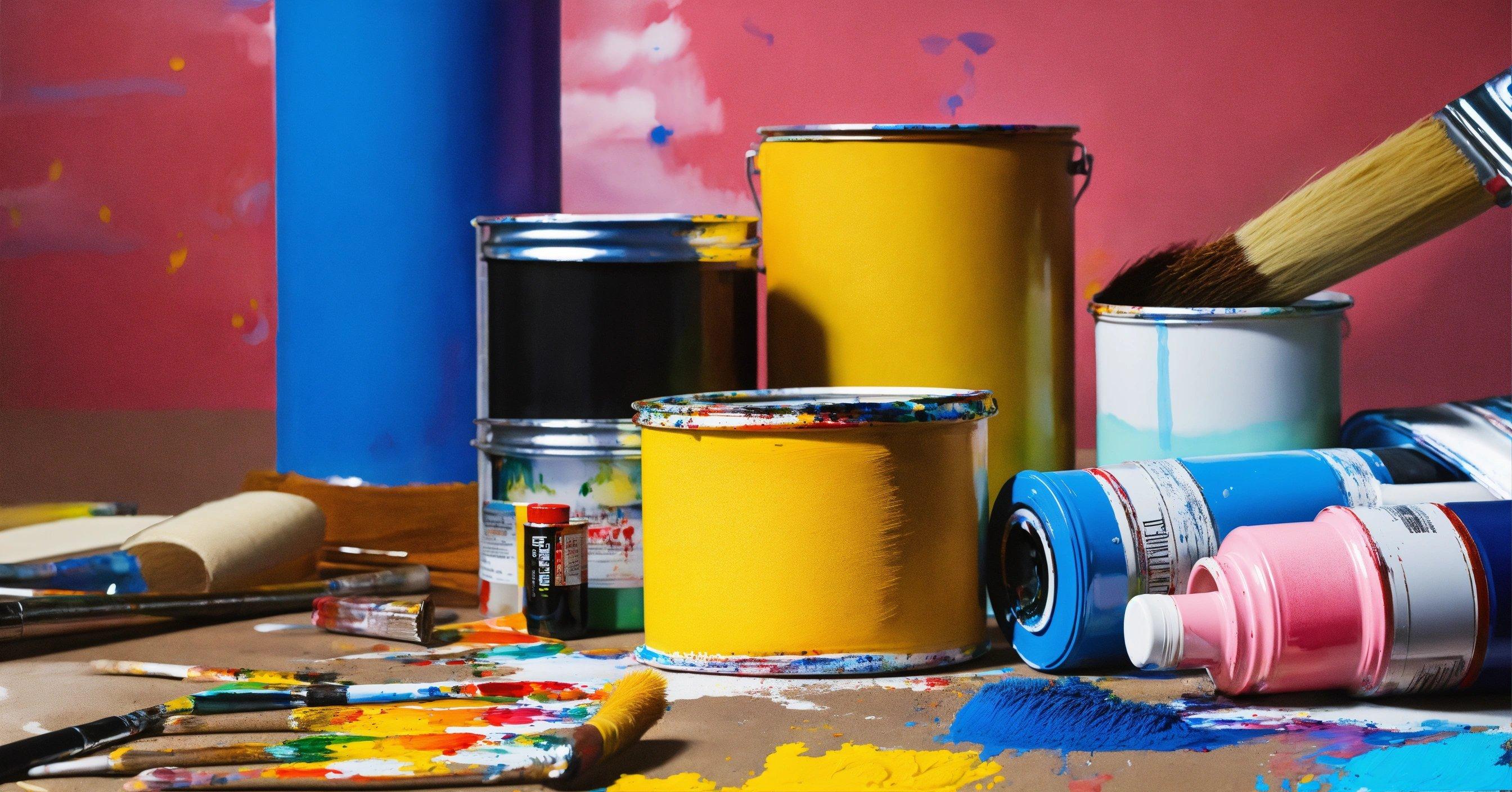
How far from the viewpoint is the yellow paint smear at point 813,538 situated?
1.87m

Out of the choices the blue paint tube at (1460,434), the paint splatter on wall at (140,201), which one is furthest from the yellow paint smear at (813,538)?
the paint splatter on wall at (140,201)

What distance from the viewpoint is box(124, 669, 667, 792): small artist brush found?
4.70 ft

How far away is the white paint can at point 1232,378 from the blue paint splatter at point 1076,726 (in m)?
0.57

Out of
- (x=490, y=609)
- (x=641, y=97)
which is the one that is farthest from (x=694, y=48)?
(x=490, y=609)

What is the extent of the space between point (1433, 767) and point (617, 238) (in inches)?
51.3

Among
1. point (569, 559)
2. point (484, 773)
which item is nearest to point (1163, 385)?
point (569, 559)

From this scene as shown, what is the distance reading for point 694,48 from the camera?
475cm

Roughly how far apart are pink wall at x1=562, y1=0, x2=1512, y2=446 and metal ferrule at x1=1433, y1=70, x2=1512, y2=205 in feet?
8.04

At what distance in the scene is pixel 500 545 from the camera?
2338 mm

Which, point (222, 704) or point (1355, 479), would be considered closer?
point (222, 704)

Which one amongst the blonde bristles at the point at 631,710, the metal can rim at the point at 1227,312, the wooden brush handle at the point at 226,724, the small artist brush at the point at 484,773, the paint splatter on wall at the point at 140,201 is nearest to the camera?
the small artist brush at the point at 484,773

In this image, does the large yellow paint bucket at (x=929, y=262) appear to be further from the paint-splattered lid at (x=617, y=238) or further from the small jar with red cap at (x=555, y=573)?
the small jar with red cap at (x=555, y=573)

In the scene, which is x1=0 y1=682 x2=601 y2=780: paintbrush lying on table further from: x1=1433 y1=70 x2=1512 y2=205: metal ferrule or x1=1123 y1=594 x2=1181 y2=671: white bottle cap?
x1=1433 y1=70 x2=1512 y2=205: metal ferrule

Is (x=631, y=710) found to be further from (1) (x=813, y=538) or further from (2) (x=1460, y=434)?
(2) (x=1460, y=434)
